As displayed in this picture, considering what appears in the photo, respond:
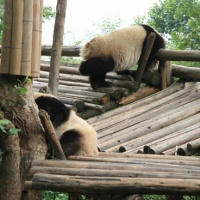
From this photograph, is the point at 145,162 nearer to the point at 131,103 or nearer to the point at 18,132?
the point at 18,132

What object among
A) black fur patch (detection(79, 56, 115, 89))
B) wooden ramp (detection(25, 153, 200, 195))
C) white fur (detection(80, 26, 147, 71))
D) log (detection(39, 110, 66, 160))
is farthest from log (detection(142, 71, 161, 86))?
log (detection(39, 110, 66, 160))

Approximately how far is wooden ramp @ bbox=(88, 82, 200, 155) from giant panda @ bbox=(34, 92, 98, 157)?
2.39 feet

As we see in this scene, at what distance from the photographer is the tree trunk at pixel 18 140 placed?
4301mm

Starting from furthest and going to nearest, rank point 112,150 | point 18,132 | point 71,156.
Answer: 1. point 112,150
2. point 71,156
3. point 18,132

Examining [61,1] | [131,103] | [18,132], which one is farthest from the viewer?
[131,103]

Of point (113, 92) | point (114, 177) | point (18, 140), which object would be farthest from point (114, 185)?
point (113, 92)

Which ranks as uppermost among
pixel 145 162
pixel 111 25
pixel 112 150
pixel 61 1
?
pixel 61 1

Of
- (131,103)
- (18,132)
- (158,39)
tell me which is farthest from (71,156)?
(158,39)

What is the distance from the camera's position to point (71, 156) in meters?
4.81

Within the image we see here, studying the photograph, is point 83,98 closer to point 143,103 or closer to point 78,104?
point 78,104

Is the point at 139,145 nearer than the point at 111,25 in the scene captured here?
Yes

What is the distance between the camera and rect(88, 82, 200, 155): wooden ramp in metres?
5.79

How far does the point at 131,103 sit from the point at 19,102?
3.47m

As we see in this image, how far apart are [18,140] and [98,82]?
391 cm
